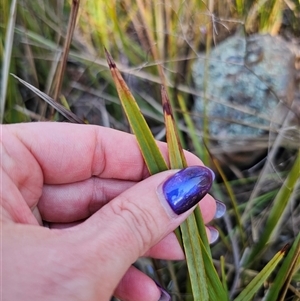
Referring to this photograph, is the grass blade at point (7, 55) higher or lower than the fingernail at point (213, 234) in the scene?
higher

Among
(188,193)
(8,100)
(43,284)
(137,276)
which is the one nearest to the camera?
(43,284)

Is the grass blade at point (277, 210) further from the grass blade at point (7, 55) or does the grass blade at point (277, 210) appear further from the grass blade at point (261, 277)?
the grass blade at point (7, 55)

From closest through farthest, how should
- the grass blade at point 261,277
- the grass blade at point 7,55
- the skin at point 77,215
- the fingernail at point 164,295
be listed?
the skin at point 77,215, the grass blade at point 261,277, the fingernail at point 164,295, the grass blade at point 7,55

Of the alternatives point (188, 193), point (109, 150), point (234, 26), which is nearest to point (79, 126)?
point (109, 150)

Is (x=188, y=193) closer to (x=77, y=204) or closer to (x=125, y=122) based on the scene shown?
(x=77, y=204)

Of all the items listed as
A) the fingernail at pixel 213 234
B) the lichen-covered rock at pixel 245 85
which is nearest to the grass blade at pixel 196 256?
the fingernail at pixel 213 234

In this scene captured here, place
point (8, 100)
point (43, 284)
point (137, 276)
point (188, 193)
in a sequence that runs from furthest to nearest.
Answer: point (8, 100) → point (137, 276) → point (188, 193) → point (43, 284)
